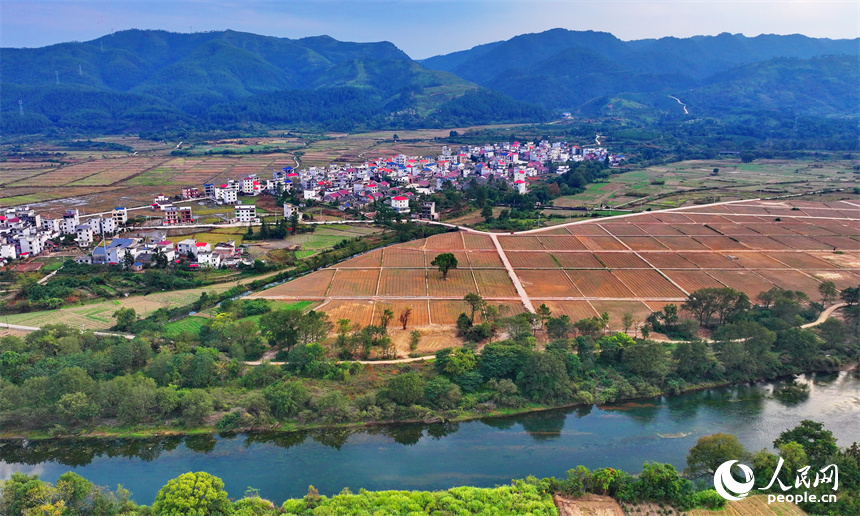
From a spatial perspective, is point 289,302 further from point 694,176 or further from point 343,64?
point 343,64

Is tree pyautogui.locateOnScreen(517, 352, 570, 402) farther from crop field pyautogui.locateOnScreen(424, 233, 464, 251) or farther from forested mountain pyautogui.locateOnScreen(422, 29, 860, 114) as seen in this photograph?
forested mountain pyautogui.locateOnScreen(422, 29, 860, 114)

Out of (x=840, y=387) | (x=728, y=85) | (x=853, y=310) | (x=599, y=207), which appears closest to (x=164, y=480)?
(x=840, y=387)

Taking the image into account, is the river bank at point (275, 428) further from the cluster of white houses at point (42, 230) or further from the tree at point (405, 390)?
the cluster of white houses at point (42, 230)

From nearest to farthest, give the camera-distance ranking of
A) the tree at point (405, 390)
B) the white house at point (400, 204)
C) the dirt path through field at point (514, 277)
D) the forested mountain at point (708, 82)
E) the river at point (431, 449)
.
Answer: the river at point (431, 449)
the tree at point (405, 390)
the dirt path through field at point (514, 277)
the white house at point (400, 204)
the forested mountain at point (708, 82)

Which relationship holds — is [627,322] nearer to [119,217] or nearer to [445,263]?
[445,263]

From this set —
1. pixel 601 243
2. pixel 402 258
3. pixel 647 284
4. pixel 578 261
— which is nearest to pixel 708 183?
pixel 601 243

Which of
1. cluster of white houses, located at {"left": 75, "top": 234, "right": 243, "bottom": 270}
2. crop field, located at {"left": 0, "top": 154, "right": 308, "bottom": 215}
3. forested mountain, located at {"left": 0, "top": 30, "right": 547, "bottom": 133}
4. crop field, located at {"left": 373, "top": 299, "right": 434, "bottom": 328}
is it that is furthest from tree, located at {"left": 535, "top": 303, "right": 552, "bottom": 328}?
forested mountain, located at {"left": 0, "top": 30, "right": 547, "bottom": 133}

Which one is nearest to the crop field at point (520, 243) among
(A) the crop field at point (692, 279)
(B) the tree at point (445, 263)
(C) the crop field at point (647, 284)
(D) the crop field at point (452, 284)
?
(D) the crop field at point (452, 284)
